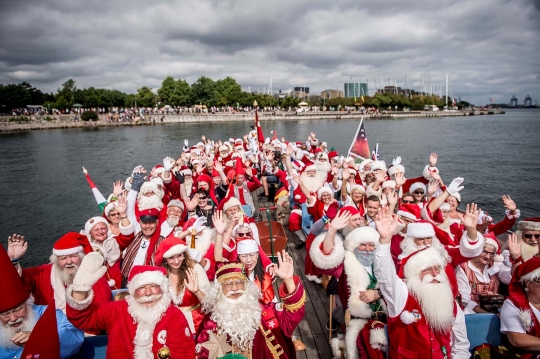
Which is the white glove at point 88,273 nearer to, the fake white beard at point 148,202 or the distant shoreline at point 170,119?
the fake white beard at point 148,202

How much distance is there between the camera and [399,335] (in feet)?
8.34

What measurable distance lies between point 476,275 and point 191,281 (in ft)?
9.79

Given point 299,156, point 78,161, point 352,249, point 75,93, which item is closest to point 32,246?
point 299,156

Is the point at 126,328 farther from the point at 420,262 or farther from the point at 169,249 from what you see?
Result: the point at 420,262

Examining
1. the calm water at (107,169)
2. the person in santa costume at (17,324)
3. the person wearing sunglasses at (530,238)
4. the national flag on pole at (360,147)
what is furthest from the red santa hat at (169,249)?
the calm water at (107,169)

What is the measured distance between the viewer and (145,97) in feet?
287

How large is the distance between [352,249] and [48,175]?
27.5 metres

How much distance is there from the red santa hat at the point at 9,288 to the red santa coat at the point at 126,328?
0.40m

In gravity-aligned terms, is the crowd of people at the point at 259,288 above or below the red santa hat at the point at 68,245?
below

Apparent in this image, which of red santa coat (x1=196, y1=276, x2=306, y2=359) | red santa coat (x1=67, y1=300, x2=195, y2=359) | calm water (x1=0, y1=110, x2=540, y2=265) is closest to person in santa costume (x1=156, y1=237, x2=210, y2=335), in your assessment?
red santa coat (x1=196, y1=276, x2=306, y2=359)

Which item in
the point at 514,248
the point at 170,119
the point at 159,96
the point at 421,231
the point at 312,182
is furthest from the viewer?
the point at 159,96

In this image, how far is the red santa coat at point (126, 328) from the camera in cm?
234

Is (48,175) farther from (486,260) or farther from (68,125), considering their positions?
(68,125)

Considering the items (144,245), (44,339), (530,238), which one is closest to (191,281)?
(44,339)
